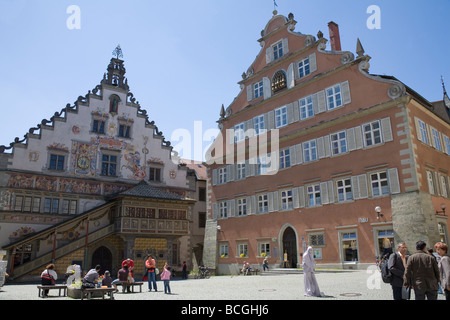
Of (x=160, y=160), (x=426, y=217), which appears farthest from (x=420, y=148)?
(x=160, y=160)

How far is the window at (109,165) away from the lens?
32812mm

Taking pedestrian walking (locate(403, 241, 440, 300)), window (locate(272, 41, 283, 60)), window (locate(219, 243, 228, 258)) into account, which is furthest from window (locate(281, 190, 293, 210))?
pedestrian walking (locate(403, 241, 440, 300))

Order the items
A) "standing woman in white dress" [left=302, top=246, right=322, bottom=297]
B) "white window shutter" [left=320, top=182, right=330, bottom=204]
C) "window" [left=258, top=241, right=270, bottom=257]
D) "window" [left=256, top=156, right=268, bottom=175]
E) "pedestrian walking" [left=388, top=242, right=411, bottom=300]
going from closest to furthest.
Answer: "pedestrian walking" [left=388, top=242, right=411, bottom=300], "standing woman in white dress" [left=302, top=246, right=322, bottom=297], "white window shutter" [left=320, top=182, right=330, bottom=204], "window" [left=258, top=241, right=270, bottom=257], "window" [left=256, top=156, right=268, bottom=175]

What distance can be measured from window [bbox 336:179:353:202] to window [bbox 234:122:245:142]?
411 inches

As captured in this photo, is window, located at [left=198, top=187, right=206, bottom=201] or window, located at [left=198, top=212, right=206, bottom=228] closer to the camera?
window, located at [left=198, top=212, right=206, bottom=228]

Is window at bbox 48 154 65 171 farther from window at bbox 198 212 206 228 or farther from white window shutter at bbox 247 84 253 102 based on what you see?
white window shutter at bbox 247 84 253 102

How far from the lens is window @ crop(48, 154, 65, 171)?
30203mm

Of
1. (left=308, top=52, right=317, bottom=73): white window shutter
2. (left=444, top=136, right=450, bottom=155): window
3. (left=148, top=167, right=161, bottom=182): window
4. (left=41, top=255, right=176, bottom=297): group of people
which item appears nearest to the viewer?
(left=41, top=255, right=176, bottom=297): group of people

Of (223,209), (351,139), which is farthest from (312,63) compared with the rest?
(223,209)

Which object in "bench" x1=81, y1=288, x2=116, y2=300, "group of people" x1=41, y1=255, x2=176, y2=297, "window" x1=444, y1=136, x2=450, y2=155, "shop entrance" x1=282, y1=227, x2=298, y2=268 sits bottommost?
"bench" x1=81, y1=288, x2=116, y2=300

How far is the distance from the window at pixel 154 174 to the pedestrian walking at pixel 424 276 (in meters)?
30.0

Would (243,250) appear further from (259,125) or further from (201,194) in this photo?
(201,194)

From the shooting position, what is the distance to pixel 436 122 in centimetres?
2516

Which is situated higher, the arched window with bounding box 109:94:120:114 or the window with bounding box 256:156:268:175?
the arched window with bounding box 109:94:120:114
